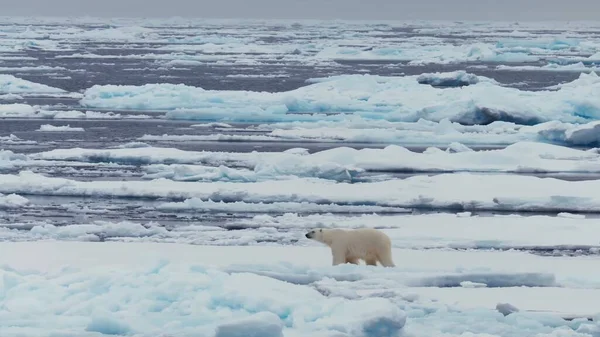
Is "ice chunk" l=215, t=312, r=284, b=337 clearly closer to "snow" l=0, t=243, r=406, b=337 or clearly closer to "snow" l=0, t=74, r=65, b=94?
"snow" l=0, t=243, r=406, b=337

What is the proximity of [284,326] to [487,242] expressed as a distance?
320 centimetres

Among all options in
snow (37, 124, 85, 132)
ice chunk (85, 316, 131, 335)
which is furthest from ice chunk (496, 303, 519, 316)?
snow (37, 124, 85, 132)

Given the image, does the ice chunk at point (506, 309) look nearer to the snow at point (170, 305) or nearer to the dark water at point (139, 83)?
the snow at point (170, 305)

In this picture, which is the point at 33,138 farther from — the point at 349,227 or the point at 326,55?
the point at 326,55

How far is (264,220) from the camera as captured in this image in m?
9.05

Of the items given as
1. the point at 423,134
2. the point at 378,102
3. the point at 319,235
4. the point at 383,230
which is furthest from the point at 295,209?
the point at 378,102

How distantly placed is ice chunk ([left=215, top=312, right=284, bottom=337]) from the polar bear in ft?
5.89

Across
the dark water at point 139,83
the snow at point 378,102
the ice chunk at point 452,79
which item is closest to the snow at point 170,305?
the dark water at point 139,83

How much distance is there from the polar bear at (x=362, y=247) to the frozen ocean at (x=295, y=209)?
0.44ft

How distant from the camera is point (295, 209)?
9672 mm

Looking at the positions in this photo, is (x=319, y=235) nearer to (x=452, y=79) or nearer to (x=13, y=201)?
(x=13, y=201)

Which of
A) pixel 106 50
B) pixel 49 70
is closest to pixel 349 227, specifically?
pixel 49 70

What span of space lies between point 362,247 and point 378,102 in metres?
13.2

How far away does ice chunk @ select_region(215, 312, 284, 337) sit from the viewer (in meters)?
4.83
